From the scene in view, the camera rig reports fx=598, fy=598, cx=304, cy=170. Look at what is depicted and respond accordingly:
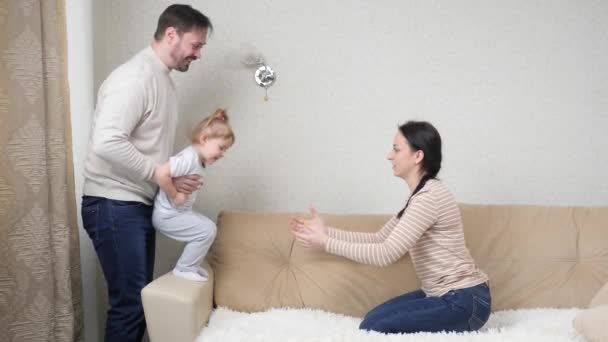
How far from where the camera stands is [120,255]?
2.18m

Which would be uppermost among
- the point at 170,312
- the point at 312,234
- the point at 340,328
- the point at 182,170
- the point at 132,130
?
the point at 132,130

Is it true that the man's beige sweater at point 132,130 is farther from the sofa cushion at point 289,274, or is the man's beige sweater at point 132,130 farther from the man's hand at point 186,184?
the sofa cushion at point 289,274

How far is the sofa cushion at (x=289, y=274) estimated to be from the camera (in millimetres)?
2475

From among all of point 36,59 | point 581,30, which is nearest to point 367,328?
point 36,59

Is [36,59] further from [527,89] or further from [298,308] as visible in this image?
[527,89]

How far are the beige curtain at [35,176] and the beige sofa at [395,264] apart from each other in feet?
1.96

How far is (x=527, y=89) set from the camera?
297cm

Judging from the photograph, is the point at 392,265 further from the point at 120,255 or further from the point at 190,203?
the point at 120,255

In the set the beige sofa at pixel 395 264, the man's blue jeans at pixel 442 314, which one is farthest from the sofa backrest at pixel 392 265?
the man's blue jeans at pixel 442 314

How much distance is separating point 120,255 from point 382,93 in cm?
146

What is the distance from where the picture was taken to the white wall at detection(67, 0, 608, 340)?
287cm

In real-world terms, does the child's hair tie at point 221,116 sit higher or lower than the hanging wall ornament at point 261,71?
lower

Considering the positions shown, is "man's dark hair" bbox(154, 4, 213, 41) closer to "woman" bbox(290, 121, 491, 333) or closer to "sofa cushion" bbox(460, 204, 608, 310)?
"woman" bbox(290, 121, 491, 333)

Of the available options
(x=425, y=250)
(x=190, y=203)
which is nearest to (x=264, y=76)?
(x=190, y=203)
